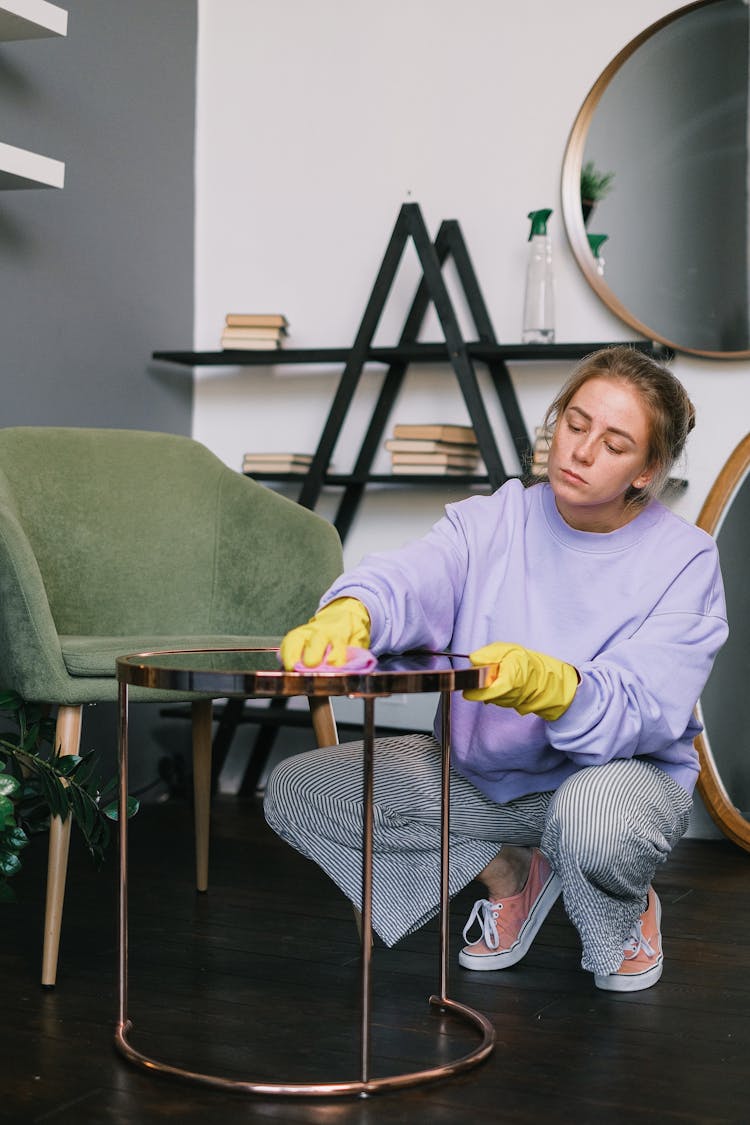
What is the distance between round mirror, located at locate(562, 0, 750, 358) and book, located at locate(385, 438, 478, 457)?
0.47 metres

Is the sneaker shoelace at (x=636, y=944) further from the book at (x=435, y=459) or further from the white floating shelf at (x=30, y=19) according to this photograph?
the white floating shelf at (x=30, y=19)

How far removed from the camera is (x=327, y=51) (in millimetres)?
3438

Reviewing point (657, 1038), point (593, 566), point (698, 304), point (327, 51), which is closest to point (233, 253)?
point (327, 51)

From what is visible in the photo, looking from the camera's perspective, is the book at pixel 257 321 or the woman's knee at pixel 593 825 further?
the book at pixel 257 321

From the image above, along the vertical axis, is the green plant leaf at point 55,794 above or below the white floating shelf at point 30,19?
below

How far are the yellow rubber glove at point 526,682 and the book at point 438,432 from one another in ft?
4.90

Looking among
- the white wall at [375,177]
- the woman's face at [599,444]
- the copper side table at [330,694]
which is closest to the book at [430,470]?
the white wall at [375,177]

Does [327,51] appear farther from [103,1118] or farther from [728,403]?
[103,1118]

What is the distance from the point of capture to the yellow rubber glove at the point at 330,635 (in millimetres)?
1475

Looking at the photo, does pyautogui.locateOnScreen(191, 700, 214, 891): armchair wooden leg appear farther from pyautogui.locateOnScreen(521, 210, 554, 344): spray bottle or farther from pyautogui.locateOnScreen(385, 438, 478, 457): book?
pyautogui.locateOnScreen(521, 210, 554, 344): spray bottle

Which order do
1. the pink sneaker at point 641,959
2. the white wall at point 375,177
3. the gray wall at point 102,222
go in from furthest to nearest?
the white wall at point 375,177 → the gray wall at point 102,222 → the pink sneaker at point 641,959

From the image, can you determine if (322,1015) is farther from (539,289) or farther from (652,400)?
(539,289)

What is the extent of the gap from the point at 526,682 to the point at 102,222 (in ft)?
6.74

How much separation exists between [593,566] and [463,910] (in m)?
0.78
